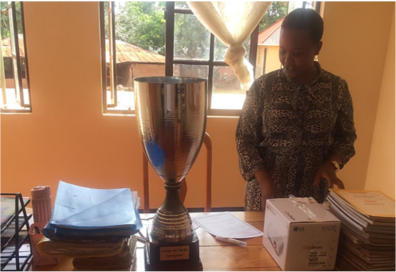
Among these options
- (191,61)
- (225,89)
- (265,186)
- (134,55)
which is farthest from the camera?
(134,55)

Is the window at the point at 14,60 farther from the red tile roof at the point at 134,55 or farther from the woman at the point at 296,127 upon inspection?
the woman at the point at 296,127

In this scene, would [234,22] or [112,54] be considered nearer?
[234,22]

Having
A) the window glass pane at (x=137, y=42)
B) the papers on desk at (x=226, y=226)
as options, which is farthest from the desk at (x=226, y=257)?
the window glass pane at (x=137, y=42)

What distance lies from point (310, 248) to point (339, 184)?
41cm

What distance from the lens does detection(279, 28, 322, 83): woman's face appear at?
1097 mm

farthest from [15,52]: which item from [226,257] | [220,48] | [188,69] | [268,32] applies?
[226,257]

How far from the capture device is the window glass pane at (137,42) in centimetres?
236

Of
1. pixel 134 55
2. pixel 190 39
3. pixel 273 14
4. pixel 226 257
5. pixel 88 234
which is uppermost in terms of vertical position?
pixel 273 14

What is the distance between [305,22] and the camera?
1090 mm

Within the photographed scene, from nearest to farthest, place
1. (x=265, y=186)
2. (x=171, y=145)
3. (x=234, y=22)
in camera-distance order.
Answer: (x=171, y=145)
(x=265, y=186)
(x=234, y=22)

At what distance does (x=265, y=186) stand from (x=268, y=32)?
1.68 metres

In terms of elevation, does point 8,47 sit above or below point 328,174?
above

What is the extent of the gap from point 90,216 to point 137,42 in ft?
6.30

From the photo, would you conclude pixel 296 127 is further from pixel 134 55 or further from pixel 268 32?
pixel 134 55
